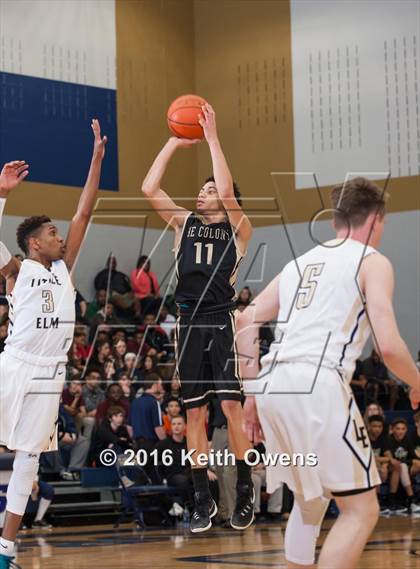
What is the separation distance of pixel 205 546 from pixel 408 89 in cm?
1368

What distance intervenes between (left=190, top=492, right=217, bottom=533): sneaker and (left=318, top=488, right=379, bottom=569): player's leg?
10.3 ft

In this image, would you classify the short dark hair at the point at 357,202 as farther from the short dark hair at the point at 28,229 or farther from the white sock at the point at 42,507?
the white sock at the point at 42,507

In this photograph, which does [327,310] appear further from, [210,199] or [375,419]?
[375,419]

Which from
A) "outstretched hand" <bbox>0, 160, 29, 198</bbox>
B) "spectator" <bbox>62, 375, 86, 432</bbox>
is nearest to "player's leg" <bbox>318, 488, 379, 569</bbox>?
"outstretched hand" <bbox>0, 160, 29, 198</bbox>

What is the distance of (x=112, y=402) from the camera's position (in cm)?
1541

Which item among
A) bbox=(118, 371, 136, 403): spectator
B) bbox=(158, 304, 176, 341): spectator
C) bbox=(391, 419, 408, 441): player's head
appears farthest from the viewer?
bbox=(158, 304, 176, 341): spectator

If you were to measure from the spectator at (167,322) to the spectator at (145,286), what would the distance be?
62 cm

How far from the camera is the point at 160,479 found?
47.7 ft

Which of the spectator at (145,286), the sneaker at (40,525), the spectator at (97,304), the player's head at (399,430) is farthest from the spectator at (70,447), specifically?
the spectator at (145,286)

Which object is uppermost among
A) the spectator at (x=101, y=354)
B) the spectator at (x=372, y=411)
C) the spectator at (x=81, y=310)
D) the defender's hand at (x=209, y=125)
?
the defender's hand at (x=209, y=125)

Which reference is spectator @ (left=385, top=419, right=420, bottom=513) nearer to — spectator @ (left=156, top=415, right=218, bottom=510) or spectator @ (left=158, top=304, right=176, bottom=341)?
spectator @ (left=156, top=415, right=218, bottom=510)

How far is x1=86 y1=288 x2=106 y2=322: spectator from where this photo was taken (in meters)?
19.7

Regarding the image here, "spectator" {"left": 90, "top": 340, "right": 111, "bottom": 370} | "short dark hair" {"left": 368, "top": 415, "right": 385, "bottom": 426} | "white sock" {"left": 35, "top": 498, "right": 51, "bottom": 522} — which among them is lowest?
"white sock" {"left": 35, "top": 498, "right": 51, "bottom": 522}

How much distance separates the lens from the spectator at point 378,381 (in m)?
18.9
